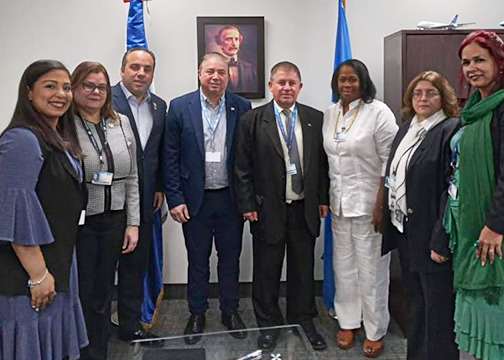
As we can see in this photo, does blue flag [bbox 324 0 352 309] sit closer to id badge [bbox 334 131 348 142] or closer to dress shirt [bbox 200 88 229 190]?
id badge [bbox 334 131 348 142]

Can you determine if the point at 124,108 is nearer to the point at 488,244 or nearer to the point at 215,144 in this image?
the point at 215,144

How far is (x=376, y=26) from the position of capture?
3791 millimetres

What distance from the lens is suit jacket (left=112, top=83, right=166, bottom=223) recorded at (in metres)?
2.86

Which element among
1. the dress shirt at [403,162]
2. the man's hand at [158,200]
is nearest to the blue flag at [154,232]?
the man's hand at [158,200]

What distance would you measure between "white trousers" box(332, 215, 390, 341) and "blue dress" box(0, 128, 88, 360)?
5.49 feet

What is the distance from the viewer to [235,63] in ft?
12.2

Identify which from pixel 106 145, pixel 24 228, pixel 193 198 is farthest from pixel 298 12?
pixel 24 228

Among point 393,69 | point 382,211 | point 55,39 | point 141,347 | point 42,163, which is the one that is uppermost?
point 55,39

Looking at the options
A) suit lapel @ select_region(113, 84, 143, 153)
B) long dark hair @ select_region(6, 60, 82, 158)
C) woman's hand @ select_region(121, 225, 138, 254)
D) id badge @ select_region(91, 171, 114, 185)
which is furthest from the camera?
suit lapel @ select_region(113, 84, 143, 153)

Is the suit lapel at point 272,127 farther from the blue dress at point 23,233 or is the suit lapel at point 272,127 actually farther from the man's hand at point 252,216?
the blue dress at point 23,233

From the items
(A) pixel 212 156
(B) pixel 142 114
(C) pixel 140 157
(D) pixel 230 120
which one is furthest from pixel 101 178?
(D) pixel 230 120

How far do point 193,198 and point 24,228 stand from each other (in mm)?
1315

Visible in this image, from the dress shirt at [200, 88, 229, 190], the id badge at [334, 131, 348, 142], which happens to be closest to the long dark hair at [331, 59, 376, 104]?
the id badge at [334, 131, 348, 142]

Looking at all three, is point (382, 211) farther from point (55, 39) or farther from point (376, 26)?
point (55, 39)
